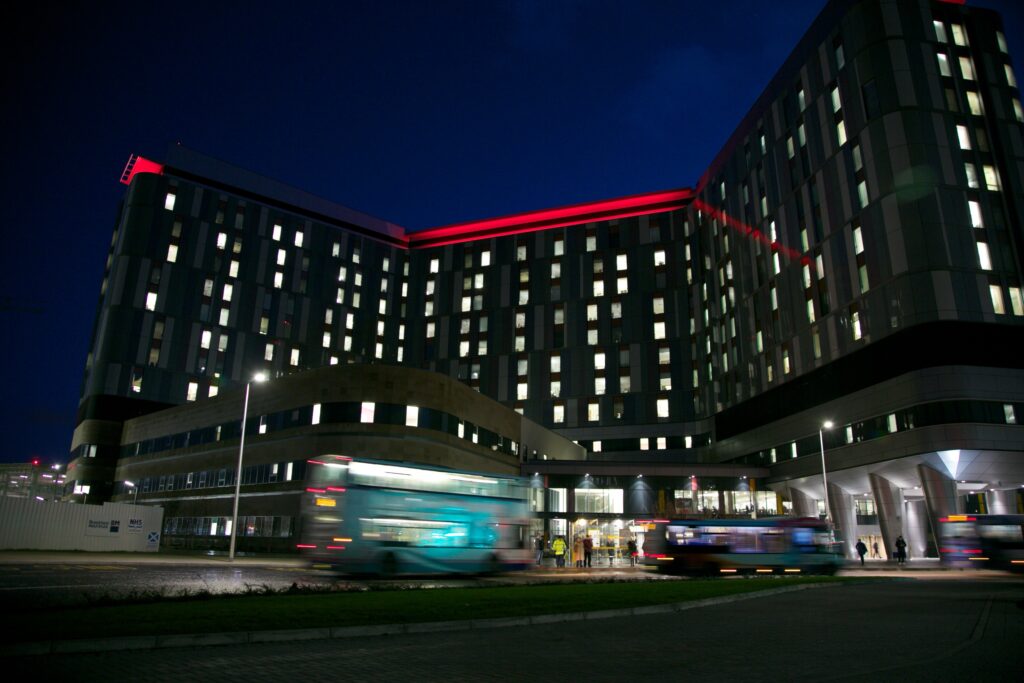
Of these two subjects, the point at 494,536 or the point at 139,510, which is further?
the point at 139,510

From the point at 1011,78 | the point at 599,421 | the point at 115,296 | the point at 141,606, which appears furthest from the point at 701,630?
the point at 115,296

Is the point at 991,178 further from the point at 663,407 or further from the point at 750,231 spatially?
the point at 663,407

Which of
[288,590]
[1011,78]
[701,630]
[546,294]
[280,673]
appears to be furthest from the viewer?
[546,294]

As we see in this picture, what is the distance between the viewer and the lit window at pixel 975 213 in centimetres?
5169

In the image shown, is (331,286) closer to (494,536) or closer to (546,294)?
(546,294)

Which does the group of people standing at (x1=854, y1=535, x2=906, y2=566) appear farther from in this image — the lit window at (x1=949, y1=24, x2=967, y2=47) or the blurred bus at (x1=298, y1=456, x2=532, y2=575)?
the lit window at (x1=949, y1=24, x2=967, y2=47)

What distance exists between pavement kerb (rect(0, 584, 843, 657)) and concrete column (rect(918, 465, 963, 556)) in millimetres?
43598

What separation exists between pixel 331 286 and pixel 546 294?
3144cm

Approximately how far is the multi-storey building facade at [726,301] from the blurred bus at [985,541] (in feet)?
29.5

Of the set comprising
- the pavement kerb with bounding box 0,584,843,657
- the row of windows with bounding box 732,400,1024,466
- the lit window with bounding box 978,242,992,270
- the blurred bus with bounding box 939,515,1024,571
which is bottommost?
the pavement kerb with bounding box 0,584,843,657

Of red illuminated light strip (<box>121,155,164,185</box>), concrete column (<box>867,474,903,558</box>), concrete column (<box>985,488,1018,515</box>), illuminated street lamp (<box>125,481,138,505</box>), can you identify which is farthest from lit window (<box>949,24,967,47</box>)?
red illuminated light strip (<box>121,155,164,185</box>)

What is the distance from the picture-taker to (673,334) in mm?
91812

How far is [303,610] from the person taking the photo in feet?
40.2

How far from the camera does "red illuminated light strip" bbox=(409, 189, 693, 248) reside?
97312 mm
